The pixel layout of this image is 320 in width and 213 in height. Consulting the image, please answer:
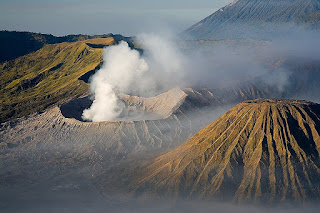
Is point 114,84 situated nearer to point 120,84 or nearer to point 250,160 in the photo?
point 120,84

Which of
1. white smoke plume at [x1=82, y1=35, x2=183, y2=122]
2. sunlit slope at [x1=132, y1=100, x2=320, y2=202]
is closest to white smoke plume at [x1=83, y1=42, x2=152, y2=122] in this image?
white smoke plume at [x1=82, y1=35, x2=183, y2=122]

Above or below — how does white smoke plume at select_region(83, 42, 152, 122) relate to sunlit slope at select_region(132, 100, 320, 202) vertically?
above

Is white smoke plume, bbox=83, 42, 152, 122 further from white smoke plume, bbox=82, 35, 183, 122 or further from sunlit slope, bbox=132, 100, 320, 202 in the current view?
sunlit slope, bbox=132, 100, 320, 202

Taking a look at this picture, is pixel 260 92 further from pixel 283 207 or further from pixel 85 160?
pixel 283 207

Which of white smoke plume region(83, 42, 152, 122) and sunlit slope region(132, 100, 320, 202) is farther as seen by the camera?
white smoke plume region(83, 42, 152, 122)

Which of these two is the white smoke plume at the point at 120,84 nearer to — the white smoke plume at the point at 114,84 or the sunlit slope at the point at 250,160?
the white smoke plume at the point at 114,84

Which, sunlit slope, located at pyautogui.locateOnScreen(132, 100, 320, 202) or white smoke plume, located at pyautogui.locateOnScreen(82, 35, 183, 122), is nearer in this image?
A: sunlit slope, located at pyautogui.locateOnScreen(132, 100, 320, 202)

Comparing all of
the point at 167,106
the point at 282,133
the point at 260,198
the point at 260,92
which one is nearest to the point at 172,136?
the point at 167,106

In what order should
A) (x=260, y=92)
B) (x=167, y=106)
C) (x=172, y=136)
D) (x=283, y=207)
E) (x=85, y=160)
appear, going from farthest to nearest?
(x=260, y=92)
(x=167, y=106)
(x=172, y=136)
(x=85, y=160)
(x=283, y=207)

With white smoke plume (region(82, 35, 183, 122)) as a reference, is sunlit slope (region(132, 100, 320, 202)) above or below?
below
